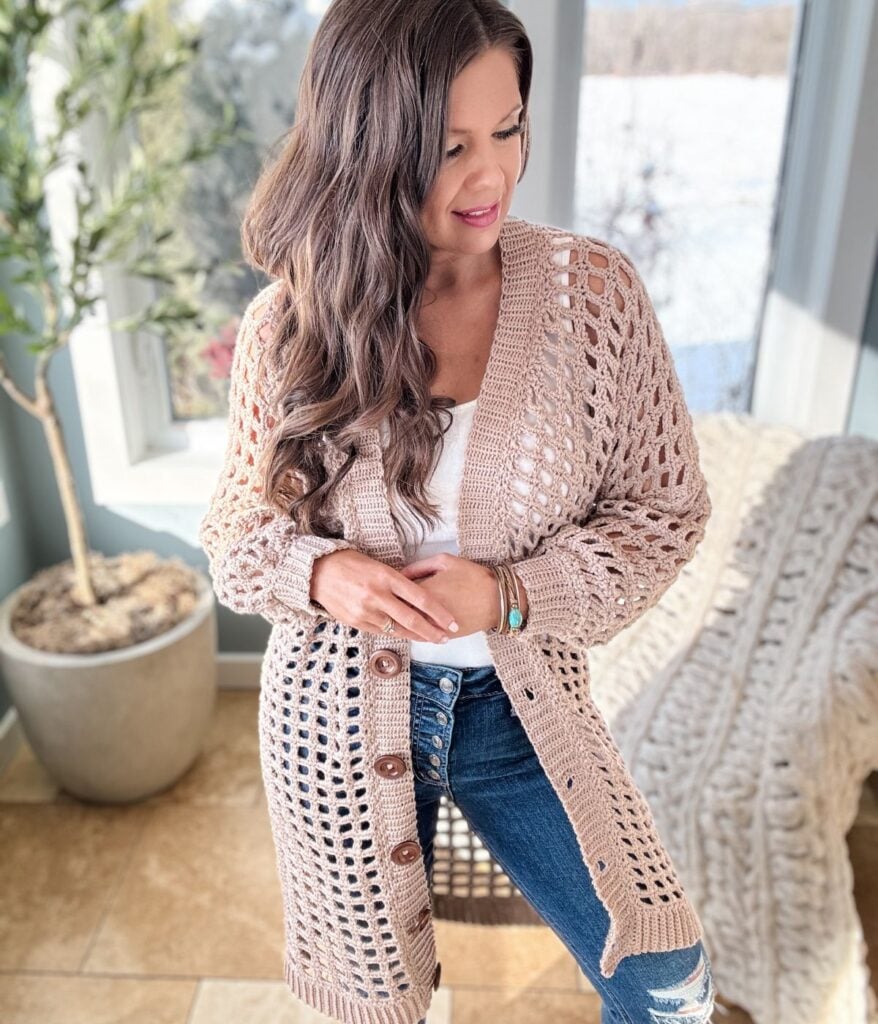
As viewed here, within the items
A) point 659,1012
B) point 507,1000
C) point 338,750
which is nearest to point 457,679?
point 338,750

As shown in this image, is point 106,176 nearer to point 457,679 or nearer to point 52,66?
point 52,66

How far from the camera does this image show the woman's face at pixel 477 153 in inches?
34.9

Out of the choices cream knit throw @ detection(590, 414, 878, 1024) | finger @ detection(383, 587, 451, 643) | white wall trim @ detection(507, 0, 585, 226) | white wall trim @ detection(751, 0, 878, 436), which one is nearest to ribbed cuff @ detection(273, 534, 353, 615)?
finger @ detection(383, 587, 451, 643)

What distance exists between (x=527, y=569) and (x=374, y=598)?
0.53 ft

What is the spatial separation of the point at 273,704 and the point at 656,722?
2.60ft

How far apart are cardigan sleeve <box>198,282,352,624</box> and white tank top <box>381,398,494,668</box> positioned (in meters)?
0.10

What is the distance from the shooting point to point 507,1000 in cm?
170

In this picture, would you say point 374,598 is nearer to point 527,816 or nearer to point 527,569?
point 527,569

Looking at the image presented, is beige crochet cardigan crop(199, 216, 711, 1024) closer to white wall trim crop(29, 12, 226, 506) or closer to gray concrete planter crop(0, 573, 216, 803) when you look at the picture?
gray concrete planter crop(0, 573, 216, 803)

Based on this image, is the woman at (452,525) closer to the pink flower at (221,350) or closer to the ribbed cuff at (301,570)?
the ribbed cuff at (301,570)

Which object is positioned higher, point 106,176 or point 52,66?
point 52,66

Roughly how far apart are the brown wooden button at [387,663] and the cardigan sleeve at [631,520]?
5.3 inches

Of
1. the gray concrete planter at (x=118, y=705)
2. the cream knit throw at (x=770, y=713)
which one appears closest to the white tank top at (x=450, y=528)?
the cream knit throw at (x=770, y=713)

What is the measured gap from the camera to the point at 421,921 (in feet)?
3.66
